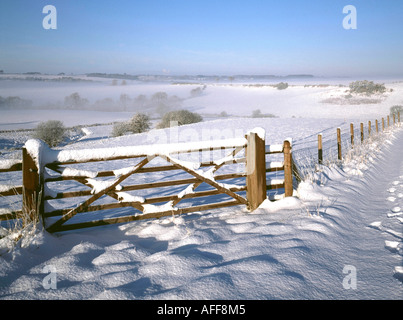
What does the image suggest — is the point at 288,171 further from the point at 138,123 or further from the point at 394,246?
the point at 138,123

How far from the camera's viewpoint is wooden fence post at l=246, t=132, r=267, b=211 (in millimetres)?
5211

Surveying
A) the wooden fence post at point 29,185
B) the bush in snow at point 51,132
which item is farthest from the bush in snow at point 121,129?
the wooden fence post at point 29,185

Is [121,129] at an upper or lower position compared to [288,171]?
upper

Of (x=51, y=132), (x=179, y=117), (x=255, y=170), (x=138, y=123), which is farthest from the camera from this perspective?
(x=179, y=117)

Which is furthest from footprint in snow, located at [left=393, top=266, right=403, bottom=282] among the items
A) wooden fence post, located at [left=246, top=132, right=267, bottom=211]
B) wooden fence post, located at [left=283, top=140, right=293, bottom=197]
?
wooden fence post, located at [left=283, top=140, right=293, bottom=197]

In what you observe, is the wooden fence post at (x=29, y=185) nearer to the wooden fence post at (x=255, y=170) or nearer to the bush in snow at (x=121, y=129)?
the wooden fence post at (x=255, y=170)

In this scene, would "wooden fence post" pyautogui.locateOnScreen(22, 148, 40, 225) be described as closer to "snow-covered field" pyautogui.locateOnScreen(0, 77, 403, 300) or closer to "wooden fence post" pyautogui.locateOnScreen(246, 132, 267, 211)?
"snow-covered field" pyautogui.locateOnScreen(0, 77, 403, 300)

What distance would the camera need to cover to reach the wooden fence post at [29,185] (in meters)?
4.07

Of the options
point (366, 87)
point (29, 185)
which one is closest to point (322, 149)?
point (29, 185)

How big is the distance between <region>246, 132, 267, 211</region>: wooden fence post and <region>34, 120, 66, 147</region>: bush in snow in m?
31.3

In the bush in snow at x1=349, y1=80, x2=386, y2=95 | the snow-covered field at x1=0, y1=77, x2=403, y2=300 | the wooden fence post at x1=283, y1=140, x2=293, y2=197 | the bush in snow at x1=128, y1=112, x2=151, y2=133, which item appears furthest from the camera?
the bush in snow at x1=349, y1=80, x2=386, y2=95

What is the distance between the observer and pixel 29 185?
4098mm

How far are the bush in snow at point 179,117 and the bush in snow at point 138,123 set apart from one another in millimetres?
1933

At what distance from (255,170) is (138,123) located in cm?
3267
